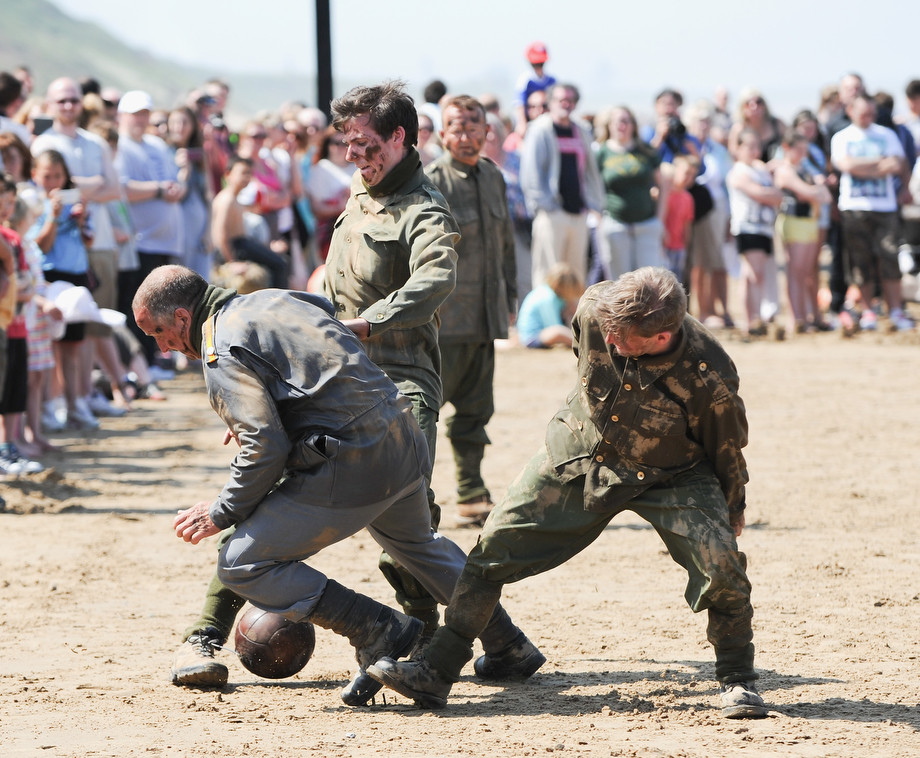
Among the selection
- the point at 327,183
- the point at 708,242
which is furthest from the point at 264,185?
the point at 708,242

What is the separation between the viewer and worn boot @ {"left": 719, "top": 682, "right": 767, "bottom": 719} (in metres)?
4.87

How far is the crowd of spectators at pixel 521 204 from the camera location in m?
11.0

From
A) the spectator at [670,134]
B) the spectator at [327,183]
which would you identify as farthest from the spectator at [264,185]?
the spectator at [670,134]

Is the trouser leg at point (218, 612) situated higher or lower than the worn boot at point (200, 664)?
higher

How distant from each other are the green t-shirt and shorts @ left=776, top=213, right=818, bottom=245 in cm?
162

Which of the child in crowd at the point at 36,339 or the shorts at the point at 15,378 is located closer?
the shorts at the point at 15,378

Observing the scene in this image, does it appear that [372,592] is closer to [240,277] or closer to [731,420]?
[731,420]

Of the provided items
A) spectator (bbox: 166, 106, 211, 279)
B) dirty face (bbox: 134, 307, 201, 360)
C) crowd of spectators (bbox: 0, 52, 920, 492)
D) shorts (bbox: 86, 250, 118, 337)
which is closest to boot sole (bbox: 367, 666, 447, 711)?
dirty face (bbox: 134, 307, 201, 360)

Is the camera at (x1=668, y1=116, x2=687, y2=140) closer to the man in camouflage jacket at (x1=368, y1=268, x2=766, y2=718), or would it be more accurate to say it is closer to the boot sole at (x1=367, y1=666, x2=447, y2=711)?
the man in camouflage jacket at (x1=368, y1=268, x2=766, y2=718)

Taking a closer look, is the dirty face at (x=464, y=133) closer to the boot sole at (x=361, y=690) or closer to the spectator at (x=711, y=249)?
the boot sole at (x=361, y=690)

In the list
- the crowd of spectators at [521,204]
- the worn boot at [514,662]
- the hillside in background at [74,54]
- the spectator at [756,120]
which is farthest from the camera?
the hillside in background at [74,54]

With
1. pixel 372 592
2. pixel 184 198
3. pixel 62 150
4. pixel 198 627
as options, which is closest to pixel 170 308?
pixel 198 627

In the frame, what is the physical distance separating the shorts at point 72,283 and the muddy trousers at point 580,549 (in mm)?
6168

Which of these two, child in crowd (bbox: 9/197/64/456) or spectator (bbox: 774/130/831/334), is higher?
spectator (bbox: 774/130/831/334)
